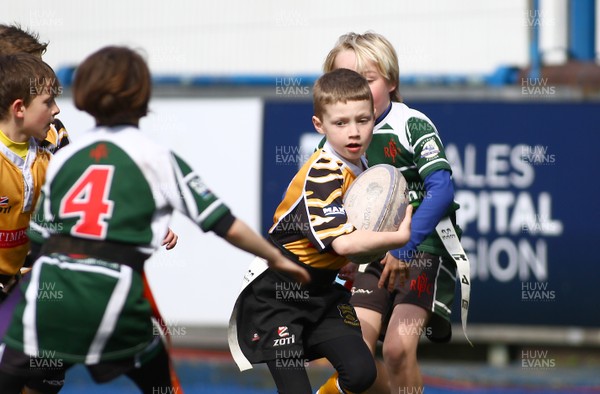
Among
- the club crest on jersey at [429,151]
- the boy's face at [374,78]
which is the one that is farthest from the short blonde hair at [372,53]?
the club crest on jersey at [429,151]

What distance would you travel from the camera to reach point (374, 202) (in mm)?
5039

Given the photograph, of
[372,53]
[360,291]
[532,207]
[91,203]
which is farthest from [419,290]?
[532,207]

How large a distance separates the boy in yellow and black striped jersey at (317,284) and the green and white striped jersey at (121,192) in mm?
801

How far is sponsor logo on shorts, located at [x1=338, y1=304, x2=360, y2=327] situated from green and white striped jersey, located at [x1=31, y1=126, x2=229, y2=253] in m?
1.20

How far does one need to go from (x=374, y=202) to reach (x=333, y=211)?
21 centimetres

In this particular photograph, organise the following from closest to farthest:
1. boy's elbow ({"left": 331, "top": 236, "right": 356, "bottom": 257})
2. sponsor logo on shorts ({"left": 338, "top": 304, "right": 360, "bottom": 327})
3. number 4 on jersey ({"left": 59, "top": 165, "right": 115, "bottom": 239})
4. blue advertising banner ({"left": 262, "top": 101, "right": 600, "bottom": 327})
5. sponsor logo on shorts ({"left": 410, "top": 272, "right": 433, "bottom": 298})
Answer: number 4 on jersey ({"left": 59, "top": 165, "right": 115, "bottom": 239})
boy's elbow ({"left": 331, "top": 236, "right": 356, "bottom": 257})
sponsor logo on shorts ({"left": 338, "top": 304, "right": 360, "bottom": 327})
sponsor logo on shorts ({"left": 410, "top": 272, "right": 433, "bottom": 298})
blue advertising banner ({"left": 262, "top": 101, "right": 600, "bottom": 327})

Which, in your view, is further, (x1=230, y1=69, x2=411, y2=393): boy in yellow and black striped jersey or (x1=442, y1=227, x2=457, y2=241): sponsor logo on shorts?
(x1=442, y1=227, x2=457, y2=241): sponsor logo on shorts

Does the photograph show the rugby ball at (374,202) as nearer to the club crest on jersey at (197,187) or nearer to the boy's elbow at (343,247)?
the boy's elbow at (343,247)

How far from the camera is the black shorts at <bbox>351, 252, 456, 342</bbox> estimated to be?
231 inches

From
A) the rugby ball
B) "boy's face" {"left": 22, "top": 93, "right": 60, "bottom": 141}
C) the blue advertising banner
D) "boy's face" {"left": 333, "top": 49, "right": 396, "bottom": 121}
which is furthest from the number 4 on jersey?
the blue advertising banner

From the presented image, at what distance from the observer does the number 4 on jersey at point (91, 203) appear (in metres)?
4.22

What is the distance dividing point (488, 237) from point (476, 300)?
20.1 inches

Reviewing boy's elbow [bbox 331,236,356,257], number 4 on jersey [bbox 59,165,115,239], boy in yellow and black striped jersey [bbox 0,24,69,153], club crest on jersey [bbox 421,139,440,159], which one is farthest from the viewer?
club crest on jersey [bbox 421,139,440,159]

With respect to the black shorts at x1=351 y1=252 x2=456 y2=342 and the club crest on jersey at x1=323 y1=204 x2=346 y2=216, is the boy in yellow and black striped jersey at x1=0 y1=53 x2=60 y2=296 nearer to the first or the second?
the club crest on jersey at x1=323 y1=204 x2=346 y2=216
